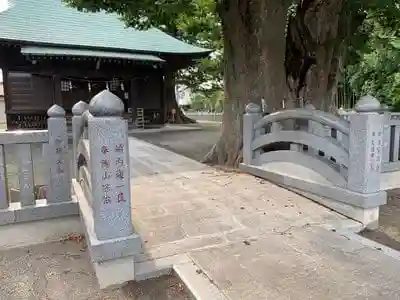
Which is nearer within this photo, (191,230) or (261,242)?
(261,242)

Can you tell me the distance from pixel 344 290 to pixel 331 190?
1789 millimetres

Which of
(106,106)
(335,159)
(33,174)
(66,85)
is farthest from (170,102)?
(106,106)

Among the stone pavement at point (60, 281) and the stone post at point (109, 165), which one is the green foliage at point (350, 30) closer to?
the stone post at point (109, 165)

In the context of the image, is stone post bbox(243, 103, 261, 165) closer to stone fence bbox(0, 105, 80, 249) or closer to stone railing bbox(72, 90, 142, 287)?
stone fence bbox(0, 105, 80, 249)

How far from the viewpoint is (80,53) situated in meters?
14.6

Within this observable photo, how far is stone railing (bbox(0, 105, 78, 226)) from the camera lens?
351 centimetres

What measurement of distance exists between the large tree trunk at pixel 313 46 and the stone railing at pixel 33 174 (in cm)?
514

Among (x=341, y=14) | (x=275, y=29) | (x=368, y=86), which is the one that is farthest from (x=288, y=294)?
(x=368, y=86)

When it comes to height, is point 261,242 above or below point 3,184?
below

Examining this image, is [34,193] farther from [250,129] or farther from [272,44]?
[272,44]

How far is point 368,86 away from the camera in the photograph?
19094 mm

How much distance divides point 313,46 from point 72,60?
37.6ft

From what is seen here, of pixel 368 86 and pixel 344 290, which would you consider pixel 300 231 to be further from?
pixel 368 86

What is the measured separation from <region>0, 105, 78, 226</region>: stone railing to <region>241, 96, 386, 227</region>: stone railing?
115 inches
